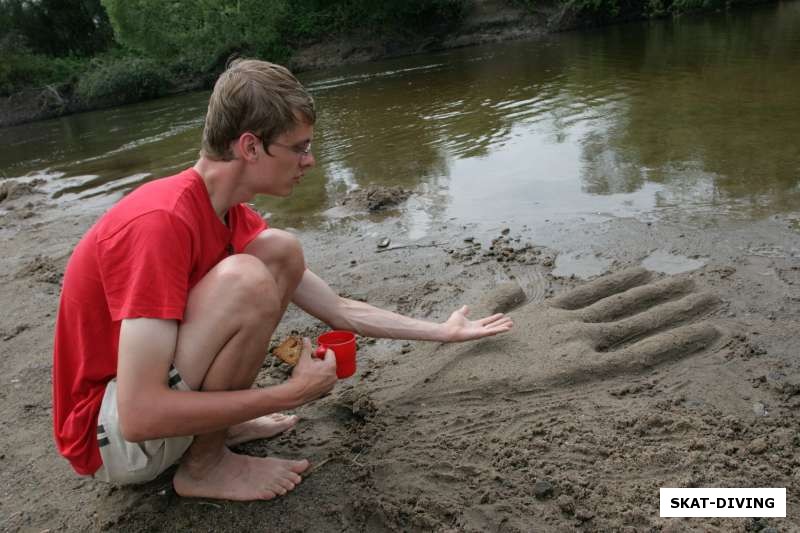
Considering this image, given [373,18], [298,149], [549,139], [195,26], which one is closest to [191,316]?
[298,149]

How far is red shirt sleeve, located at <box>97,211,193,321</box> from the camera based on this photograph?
182 centimetres

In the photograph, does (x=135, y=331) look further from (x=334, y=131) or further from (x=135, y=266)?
(x=334, y=131)

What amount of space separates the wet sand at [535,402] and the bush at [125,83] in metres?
20.0

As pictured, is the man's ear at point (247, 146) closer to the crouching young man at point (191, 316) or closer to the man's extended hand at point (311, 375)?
the crouching young man at point (191, 316)

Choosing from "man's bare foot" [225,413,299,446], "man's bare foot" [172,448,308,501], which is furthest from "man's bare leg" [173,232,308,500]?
"man's bare foot" [225,413,299,446]

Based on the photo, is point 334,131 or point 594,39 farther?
point 594,39

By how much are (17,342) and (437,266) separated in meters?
2.61

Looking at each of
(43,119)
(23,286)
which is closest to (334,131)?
(23,286)

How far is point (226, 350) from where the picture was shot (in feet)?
6.72

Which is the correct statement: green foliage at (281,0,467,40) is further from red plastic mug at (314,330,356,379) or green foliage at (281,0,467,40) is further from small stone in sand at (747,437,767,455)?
small stone in sand at (747,437,767,455)

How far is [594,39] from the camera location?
60.2 ft

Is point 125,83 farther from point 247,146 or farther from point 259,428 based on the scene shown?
point 247,146

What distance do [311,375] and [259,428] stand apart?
69 centimetres

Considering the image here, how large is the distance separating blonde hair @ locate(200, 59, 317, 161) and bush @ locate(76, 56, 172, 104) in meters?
22.5
